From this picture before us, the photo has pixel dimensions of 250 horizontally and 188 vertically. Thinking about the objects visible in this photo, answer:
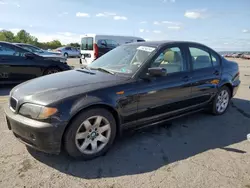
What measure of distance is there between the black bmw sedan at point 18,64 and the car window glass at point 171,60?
5023 millimetres

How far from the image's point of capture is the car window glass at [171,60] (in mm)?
3754

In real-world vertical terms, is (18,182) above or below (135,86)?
below

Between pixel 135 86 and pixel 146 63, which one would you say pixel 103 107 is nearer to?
pixel 135 86

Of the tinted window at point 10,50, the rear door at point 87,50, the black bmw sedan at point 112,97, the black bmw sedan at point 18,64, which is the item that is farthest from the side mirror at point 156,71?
the rear door at point 87,50

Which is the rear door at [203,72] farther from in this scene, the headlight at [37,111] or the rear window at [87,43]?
the rear window at [87,43]

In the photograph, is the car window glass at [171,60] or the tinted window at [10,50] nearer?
the car window glass at [171,60]

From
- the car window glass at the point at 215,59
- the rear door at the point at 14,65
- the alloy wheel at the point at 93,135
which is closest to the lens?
the alloy wheel at the point at 93,135

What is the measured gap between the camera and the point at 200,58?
446cm

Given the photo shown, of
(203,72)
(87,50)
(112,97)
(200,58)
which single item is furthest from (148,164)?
(87,50)

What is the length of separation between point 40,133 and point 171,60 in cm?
243

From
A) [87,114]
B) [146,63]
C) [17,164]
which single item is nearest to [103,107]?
[87,114]

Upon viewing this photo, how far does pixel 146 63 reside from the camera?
11.5ft

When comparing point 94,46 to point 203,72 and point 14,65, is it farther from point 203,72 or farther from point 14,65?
point 203,72

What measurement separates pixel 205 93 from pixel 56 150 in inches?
118
